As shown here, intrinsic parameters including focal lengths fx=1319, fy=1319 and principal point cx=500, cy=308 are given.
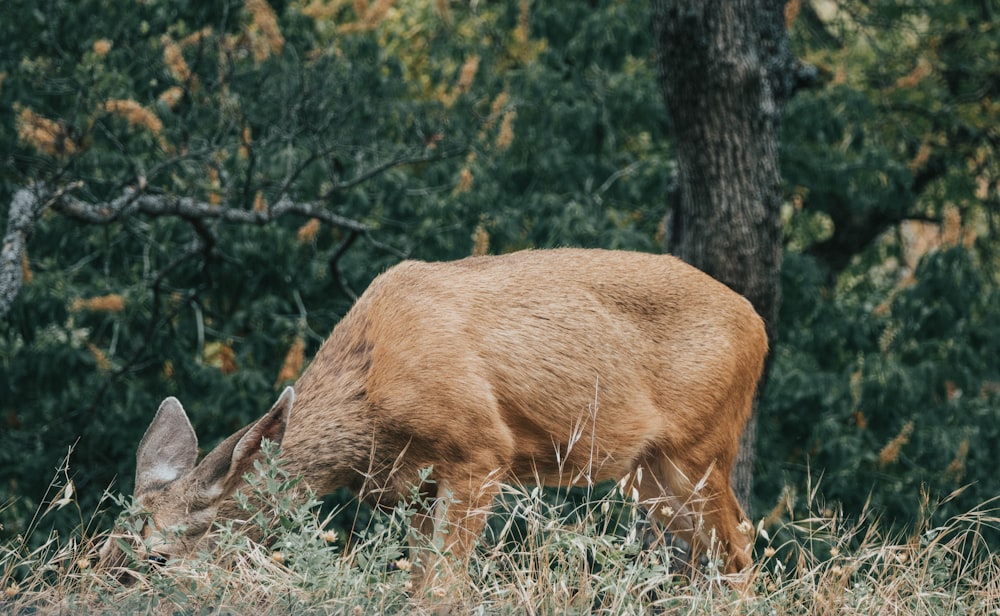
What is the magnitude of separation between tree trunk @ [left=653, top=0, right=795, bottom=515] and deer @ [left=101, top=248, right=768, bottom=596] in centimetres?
95

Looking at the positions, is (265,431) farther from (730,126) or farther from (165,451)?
(730,126)

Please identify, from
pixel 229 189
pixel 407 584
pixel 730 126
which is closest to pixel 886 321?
pixel 730 126

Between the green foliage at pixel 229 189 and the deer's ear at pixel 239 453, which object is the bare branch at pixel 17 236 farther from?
the deer's ear at pixel 239 453

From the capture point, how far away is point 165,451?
610cm

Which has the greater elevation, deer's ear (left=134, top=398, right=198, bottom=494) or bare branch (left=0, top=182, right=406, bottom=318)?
bare branch (left=0, top=182, right=406, bottom=318)


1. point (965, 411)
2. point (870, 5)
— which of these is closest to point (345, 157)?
point (965, 411)

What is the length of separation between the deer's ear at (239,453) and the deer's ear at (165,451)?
25cm

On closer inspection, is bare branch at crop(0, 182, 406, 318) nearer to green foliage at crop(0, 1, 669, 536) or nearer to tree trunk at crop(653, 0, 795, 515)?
green foliage at crop(0, 1, 669, 536)

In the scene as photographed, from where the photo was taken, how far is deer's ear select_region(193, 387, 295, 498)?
558 cm

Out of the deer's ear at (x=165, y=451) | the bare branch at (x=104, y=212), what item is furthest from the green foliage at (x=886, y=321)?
the deer's ear at (x=165, y=451)

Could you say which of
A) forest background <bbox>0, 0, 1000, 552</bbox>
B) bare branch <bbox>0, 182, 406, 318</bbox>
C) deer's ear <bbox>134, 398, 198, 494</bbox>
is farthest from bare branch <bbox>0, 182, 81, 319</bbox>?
deer's ear <bbox>134, 398, 198, 494</bbox>

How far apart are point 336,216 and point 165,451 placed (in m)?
3.43

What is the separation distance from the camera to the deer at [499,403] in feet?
19.4

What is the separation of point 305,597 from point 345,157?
19.0 feet
